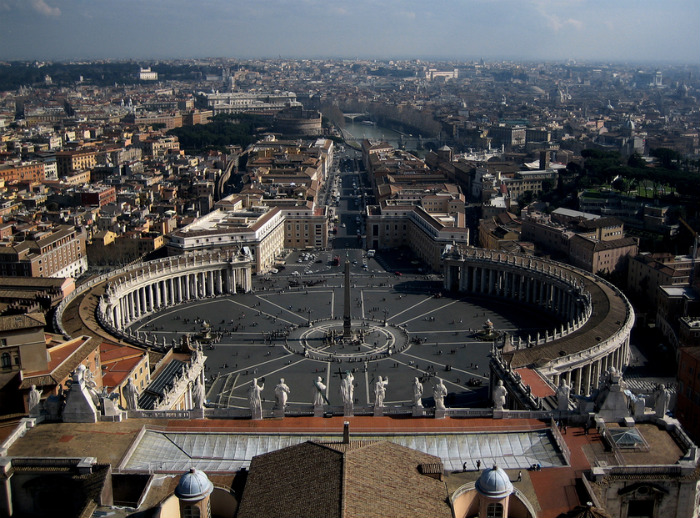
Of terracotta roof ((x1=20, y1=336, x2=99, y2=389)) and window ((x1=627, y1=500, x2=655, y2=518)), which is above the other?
terracotta roof ((x1=20, y1=336, x2=99, y2=389))

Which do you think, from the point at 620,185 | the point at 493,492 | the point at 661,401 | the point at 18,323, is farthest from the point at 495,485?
the point at 620,185

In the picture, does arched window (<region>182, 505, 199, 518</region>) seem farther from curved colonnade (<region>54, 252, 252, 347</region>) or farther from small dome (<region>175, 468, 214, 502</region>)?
curved colonnade (<region>54, 252, 252, 347</region>)

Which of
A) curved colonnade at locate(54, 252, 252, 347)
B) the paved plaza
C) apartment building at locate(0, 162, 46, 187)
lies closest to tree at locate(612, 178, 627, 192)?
the paved plaza

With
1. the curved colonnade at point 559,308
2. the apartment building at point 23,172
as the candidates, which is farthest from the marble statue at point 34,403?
the apartment building at point 23,172

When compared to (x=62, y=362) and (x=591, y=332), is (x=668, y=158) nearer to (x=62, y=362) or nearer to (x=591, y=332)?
(x=591, y=332)

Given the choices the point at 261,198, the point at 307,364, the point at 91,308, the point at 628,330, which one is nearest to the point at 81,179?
the point at 261,198

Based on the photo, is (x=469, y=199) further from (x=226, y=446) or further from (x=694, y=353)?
(x=226, y=446)
